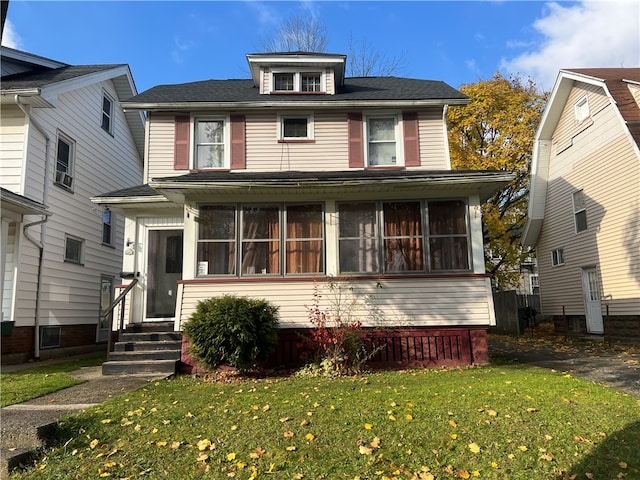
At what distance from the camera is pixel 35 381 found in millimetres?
7133

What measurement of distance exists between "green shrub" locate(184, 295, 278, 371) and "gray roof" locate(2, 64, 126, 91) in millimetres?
7308

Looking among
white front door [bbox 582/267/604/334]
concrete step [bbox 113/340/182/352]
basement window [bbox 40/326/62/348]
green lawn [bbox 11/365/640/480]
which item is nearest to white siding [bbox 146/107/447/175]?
concrete step [bbox 113/340/182/352]

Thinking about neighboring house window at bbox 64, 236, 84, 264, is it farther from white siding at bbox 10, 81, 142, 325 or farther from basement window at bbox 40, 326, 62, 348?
basement window at bbox 40, 326, 62, 348

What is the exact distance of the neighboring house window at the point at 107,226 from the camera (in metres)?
14.0

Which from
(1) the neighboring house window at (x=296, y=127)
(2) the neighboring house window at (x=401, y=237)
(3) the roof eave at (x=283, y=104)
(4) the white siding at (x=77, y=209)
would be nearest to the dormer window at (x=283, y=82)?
(1) the neighboring house window at (x=296, y=127)

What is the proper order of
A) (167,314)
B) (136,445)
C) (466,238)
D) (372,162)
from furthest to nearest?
(372,162) < (167,314) < (466,238) < (136,445)

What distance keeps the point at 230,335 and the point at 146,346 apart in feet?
7.64

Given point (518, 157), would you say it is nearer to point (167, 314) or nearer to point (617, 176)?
point (617, 176)

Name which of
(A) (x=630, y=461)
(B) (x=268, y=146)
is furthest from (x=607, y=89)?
(A) (x=630, y=461)

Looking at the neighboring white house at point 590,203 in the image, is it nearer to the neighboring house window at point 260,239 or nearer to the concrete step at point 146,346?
the neighboring house window at point 260,239

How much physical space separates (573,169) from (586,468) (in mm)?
13851

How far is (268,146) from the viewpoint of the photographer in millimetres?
10812

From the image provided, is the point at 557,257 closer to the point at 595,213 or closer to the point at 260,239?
the point at 595,213

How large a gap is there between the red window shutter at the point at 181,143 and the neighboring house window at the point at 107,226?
16.2ft
